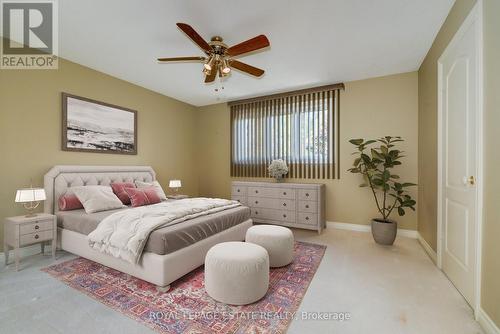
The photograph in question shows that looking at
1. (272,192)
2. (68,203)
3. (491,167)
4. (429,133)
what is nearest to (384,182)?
(429,133)

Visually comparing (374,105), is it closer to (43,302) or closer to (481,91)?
(481,91)

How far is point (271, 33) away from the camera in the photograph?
2588 mm

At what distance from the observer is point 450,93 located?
7.43 ft

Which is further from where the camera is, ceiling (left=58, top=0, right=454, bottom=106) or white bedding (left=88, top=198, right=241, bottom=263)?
ceiling (left=58, top=0, right=454, bottom=106)

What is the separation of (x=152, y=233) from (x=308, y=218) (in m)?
2.69

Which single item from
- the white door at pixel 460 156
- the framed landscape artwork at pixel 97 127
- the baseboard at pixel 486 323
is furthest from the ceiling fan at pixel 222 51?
the baseboard at pixel 486 323

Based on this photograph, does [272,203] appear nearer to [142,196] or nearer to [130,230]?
[142,196]

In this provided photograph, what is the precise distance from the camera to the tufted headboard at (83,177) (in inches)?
117

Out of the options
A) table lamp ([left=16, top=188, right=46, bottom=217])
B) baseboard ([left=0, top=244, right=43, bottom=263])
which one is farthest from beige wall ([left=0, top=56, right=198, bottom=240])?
table lamp ([left=16, top=188, right=46, bottom=217])

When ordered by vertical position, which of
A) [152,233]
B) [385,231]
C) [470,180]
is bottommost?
[385,231]

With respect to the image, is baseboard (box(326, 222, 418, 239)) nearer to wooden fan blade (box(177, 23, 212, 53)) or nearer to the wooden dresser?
the wooden dresser

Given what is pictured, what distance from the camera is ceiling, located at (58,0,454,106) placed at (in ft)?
7.08

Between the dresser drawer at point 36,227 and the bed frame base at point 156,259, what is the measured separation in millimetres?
193

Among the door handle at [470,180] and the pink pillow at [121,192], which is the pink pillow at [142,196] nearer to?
the pink pillow at [121,192]
